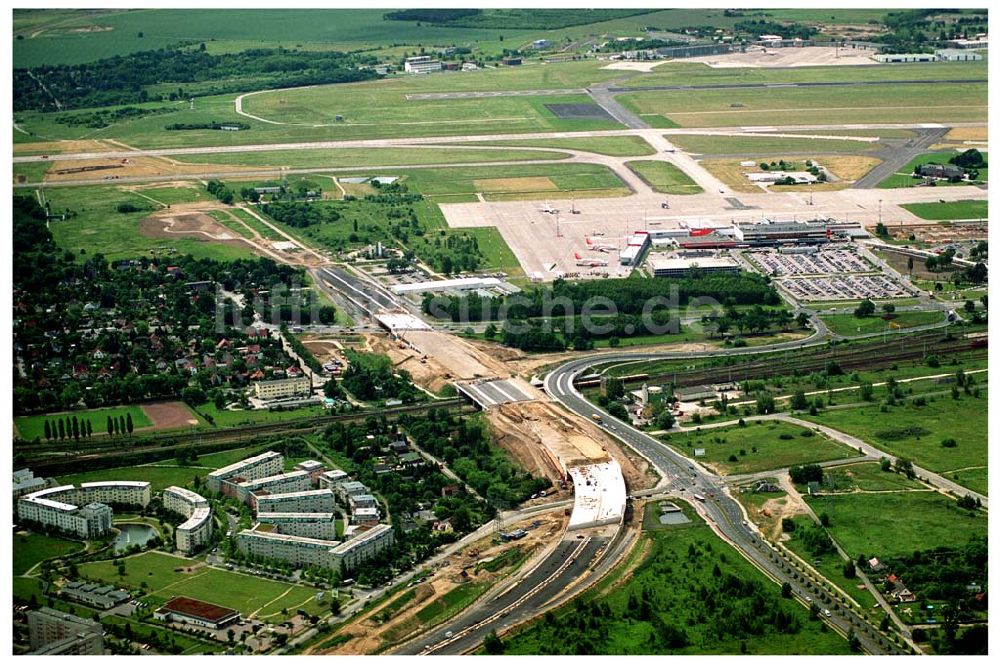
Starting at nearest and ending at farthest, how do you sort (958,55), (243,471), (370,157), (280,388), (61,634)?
1. (61,634)
2. (243,471)
3. (280,388)
4. (370,157)
5. (958,55)

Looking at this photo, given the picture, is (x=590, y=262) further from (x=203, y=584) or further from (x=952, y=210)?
(x=203, y=584)

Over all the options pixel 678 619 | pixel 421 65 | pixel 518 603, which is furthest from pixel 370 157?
pixel 678 619

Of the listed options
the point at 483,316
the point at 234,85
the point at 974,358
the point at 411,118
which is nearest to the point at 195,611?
the point at 483,316

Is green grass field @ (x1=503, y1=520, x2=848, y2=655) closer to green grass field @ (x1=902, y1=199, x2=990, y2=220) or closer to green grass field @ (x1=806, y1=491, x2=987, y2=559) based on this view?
green grass field @ (x1=806, y1=491, x2=987, y2=559)

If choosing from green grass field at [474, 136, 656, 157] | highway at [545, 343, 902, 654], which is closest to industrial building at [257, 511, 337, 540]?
highway at [545, 343, 902, 654]

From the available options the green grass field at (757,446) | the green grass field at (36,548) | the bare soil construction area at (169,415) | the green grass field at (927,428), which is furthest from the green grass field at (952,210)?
the green grass field at (36,548)

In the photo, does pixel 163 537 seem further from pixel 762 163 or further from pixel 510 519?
pixel 762 163
